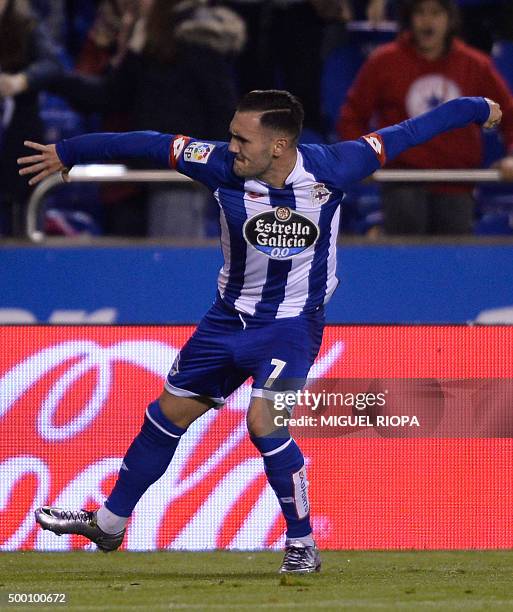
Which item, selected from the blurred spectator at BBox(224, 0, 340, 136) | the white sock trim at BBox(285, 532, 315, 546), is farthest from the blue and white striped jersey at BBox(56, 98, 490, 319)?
the blurred spectator at BBox(224, 0, 340, 136)

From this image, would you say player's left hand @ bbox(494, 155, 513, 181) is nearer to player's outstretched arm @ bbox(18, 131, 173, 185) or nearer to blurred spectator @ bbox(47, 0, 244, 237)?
blurred spectator @ bbox(47, 0, 244, 237)

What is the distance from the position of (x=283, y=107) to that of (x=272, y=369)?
112 centimetres

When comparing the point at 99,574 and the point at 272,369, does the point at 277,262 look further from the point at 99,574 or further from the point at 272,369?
the point at 99,574

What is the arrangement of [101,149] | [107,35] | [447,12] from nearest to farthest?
[101,149] < [447,12] < [107,35]

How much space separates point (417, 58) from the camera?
9227 mm

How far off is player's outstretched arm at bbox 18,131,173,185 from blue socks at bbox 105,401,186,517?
1.12 metres

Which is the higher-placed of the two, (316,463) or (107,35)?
(107,35)

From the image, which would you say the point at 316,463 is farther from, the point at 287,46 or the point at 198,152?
the point at 287,46

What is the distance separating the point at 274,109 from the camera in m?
6.20

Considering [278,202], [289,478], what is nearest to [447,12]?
[278,202]

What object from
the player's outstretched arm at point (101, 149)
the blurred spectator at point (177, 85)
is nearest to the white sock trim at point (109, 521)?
the player's outstretched arm at point (101, 149)

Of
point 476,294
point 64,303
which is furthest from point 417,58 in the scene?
point 64,303

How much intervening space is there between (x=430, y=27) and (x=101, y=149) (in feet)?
11.0

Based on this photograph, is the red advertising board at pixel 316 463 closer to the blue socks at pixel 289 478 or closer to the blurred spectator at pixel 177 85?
the blue socks at pixel 289 478
